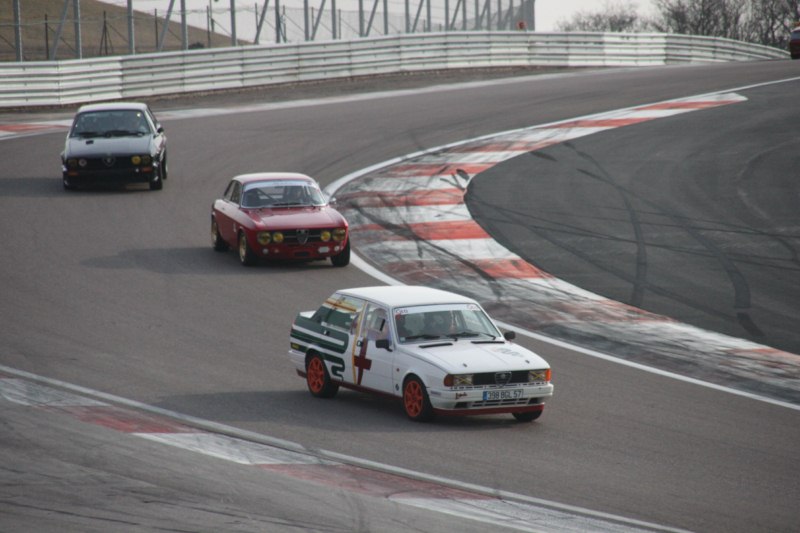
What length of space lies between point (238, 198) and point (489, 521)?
40.8 feet

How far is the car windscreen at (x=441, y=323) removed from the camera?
40.0 ft

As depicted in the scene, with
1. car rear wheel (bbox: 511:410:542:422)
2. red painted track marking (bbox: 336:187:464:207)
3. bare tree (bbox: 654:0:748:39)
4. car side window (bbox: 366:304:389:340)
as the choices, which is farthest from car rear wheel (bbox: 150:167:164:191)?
bare tree (bbox: 654:0:748:39)

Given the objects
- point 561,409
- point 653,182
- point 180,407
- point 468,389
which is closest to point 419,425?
point 468,389

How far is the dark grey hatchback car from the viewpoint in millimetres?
24516

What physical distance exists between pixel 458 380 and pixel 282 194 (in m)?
9.51

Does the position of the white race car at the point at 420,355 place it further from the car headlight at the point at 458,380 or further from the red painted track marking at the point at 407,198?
the red painted track marking at the point at 407,198

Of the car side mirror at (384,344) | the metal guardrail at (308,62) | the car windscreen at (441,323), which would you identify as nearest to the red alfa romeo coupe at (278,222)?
the car windscreen at (441,323)

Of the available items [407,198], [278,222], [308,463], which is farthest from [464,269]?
[308,463]

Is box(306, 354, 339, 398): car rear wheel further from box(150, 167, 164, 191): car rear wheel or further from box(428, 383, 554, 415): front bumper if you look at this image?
box(150, 167, 164, 191): car rear wheel

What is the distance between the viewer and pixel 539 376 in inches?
457

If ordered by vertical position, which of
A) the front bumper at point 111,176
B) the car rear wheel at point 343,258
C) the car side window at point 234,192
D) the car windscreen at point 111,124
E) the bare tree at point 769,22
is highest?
the bare tree at point 769,22

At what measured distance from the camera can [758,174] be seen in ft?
83.0

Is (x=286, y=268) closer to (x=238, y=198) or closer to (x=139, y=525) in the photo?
(x=238, y=198)

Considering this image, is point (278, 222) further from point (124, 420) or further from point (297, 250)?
point (124, 420)
